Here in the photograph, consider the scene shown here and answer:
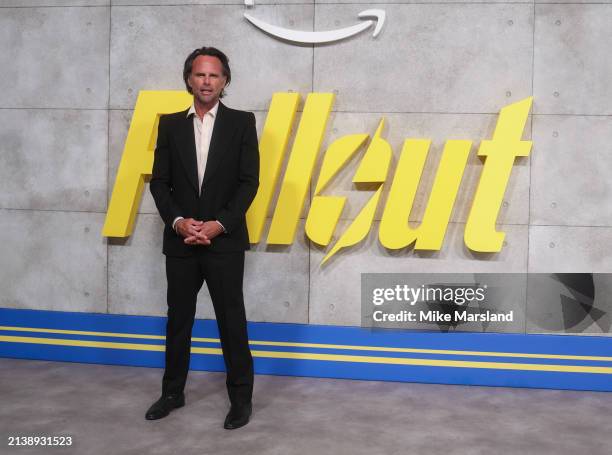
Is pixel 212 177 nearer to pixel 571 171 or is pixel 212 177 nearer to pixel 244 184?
pixel 244 184

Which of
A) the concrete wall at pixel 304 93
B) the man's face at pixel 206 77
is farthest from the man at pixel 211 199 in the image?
the concrete wall at pixel 304 93

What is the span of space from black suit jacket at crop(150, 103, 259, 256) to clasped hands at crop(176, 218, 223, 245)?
0.06 metres

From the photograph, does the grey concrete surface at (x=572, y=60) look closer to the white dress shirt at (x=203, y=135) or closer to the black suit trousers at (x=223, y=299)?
the white dress shirt at (x=203, y=135)

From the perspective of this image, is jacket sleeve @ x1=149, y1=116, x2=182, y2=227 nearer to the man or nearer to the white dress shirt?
the man

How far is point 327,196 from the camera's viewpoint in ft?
15.1

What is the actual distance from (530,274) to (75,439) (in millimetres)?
2822

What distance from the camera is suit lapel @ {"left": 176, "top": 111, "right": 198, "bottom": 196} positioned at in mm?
3703

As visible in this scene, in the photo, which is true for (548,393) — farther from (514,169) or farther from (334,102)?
(334,102)

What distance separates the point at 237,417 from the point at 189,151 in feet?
4.58

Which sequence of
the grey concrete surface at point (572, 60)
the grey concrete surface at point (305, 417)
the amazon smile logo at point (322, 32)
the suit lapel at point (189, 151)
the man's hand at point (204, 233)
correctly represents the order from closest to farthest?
the grey concrete surface at point (305, 417)
the man's hand at point (204, 233)
the suit lapel at point (189, 151)
the grey concrete surface at point (572, 60)
the amazon smile logo at point (322, 32)

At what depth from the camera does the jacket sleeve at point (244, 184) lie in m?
3.63

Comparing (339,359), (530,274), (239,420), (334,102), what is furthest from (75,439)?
(530,274)

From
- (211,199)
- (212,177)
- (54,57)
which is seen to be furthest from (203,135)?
(54,57)

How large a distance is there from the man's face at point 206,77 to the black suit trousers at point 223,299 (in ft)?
2.59
